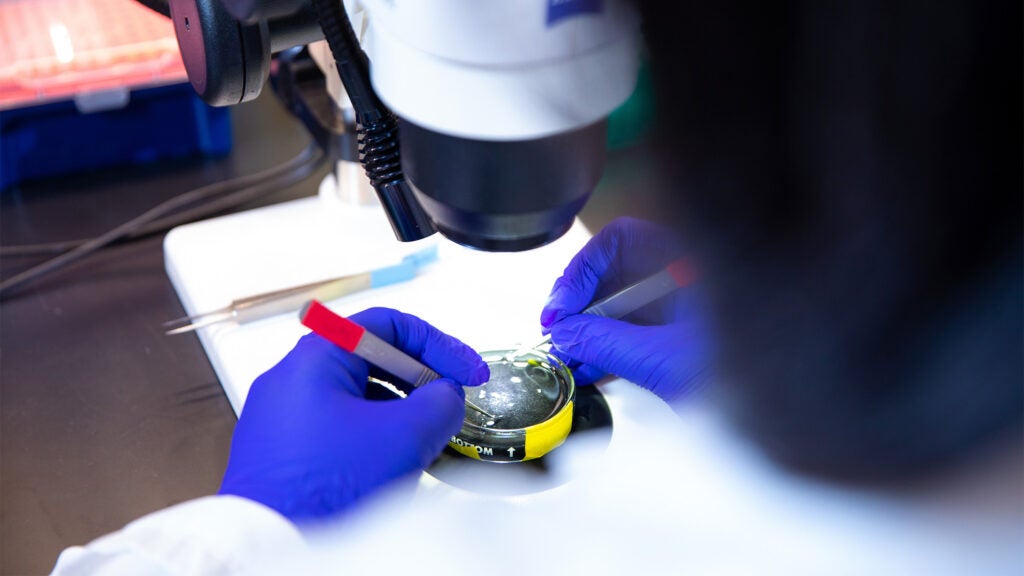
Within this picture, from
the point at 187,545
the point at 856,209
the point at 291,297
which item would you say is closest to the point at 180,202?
the point at 291,297

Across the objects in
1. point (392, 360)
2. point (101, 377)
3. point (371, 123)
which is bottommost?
point (101, 377)

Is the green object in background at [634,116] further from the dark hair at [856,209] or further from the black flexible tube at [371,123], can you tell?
the black flexible tube at [371,123]

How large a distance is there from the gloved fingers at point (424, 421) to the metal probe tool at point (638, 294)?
15 cm

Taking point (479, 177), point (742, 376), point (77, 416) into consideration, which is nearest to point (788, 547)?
point (742, 376)

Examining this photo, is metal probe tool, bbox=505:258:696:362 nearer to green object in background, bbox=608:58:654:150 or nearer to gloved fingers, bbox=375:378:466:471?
gloved fingers, bbox=375:378:466:471

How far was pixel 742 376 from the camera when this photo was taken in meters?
0.45

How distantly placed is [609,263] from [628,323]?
7cm

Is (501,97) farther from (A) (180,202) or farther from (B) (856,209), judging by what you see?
(A) (180,202)

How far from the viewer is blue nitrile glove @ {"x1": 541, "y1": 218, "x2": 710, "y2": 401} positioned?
74 cm

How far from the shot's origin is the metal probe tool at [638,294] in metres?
0.79

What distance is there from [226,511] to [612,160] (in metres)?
0.29

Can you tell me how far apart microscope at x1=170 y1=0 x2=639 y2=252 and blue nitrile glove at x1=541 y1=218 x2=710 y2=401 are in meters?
0.23

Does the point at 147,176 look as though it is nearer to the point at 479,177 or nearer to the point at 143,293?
the point at 143,293

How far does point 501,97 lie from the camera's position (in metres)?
0.41
